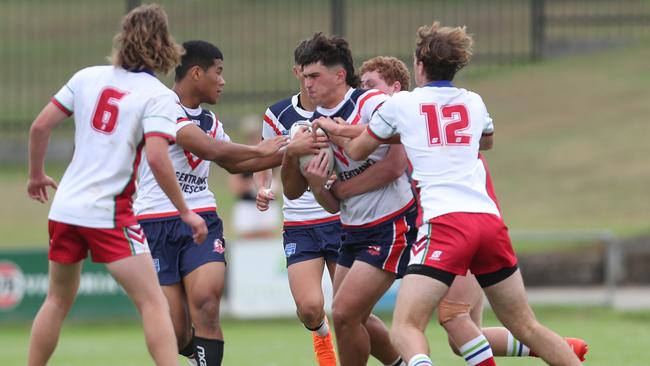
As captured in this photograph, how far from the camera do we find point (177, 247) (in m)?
8.66

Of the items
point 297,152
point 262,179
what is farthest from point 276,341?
point 297,152

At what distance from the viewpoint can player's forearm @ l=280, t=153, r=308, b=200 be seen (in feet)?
26.8

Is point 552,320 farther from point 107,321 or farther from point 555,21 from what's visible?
point 555,21

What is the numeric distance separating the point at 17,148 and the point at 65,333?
274 inches

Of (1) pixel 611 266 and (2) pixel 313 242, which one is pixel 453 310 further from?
(1) pixel 611 266

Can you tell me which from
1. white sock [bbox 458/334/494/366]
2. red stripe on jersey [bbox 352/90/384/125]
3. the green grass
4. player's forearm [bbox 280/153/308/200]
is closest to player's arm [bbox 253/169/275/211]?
player's forearm [bbox 280/153/308/200]

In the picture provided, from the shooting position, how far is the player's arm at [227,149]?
324 inches

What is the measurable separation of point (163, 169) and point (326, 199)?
4.51 ft

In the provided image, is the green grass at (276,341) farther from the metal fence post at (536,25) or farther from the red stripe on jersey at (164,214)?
the metal fence post at (536,25)

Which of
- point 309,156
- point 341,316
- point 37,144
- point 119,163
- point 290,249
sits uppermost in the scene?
point 37,144

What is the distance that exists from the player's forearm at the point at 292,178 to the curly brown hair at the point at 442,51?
3.67 ft

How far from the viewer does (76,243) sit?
24.7ft

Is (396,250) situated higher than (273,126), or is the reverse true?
(273,126)

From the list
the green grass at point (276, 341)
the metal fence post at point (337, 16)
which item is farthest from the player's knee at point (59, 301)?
the metal fence post at point (337, 16)
